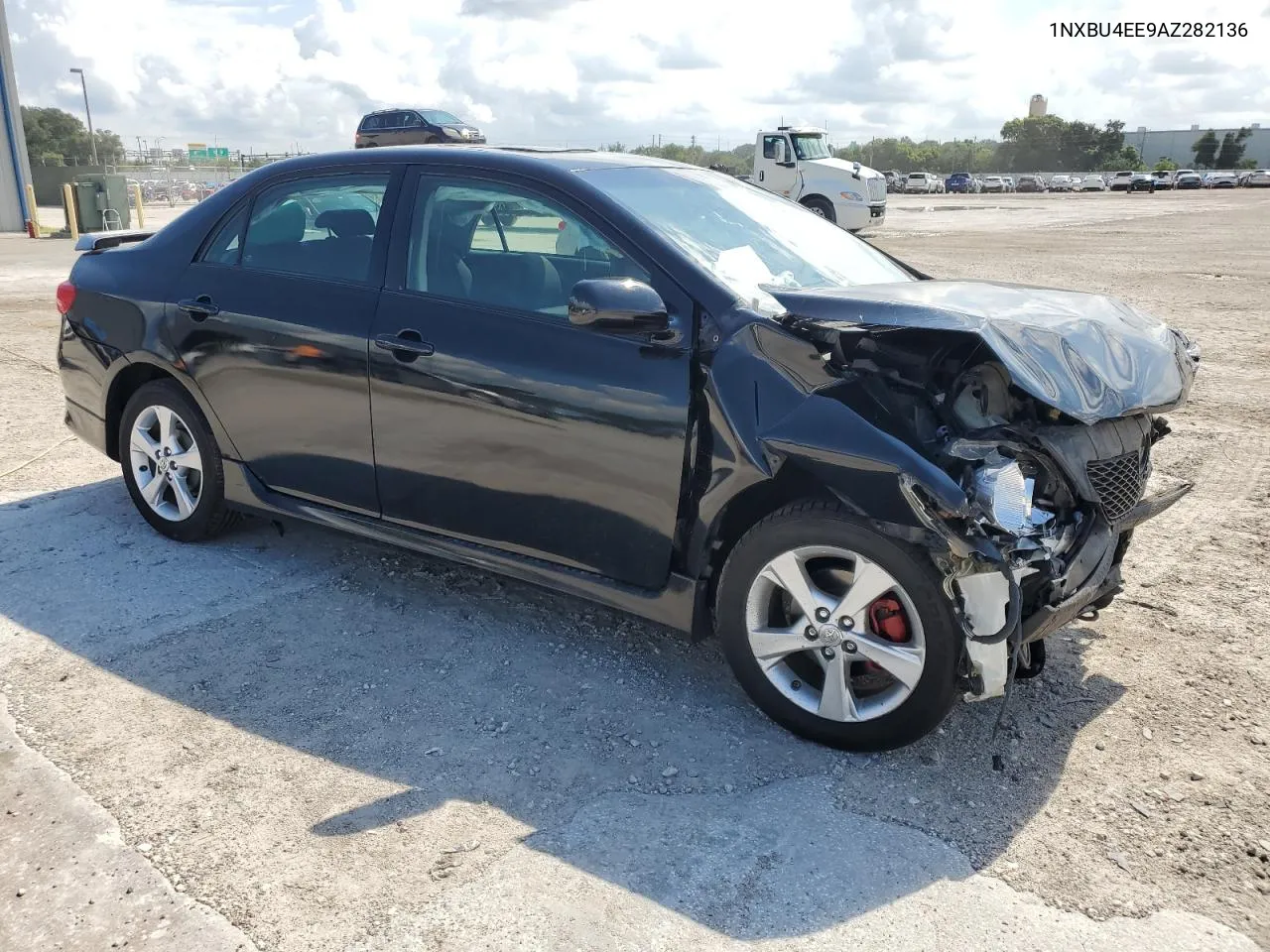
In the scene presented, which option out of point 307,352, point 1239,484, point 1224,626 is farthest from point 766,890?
point 1239,484

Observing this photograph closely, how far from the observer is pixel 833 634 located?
3.15 m

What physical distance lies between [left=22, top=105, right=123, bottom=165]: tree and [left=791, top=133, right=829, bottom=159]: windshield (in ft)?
152

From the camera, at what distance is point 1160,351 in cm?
343

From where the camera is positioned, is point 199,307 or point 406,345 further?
point 199,307

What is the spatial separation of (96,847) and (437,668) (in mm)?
1233

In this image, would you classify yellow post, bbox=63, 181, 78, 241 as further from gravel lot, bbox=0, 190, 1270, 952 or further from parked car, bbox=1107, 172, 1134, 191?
parked car, bbox=1107, 172, 1134, 191

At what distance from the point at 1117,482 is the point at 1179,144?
116221mm

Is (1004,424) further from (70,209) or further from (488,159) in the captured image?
(70,209)

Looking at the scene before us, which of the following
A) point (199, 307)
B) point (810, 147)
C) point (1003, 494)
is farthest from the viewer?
point (810, 147)

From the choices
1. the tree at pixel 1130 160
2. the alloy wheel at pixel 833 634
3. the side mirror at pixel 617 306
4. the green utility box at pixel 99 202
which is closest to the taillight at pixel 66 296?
the side mirror at pixel 617 306

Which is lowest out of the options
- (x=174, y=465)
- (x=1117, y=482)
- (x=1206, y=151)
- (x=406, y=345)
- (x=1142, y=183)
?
(x=174, y=465)

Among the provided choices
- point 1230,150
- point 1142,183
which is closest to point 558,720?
point 1142,183

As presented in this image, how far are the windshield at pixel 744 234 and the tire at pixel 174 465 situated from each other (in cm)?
214

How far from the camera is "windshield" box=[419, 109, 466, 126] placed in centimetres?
2509
